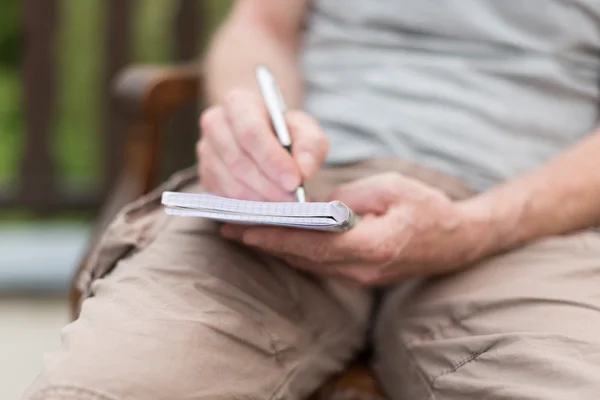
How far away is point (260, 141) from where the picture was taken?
70cm

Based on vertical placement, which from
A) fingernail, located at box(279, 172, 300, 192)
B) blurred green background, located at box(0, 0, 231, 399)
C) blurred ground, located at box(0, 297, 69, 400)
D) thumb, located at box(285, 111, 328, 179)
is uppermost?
thumb, located at box(285, 111, 328, 179)

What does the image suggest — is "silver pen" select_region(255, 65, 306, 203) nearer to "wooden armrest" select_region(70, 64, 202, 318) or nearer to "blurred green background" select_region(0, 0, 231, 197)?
"wooden armrest" select_region(70, 64, 202, 318)

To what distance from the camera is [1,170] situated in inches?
73.5

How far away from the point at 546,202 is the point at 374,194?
0.61 feet

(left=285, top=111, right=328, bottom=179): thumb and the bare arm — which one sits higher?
the bare arm

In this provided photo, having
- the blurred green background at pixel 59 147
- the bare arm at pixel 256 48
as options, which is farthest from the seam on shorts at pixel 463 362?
the blurred green background at pixel 59 147

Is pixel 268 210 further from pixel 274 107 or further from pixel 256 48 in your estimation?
pixel 256 48

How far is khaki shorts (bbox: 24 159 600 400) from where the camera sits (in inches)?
23.3

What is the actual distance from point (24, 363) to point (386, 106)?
912mm

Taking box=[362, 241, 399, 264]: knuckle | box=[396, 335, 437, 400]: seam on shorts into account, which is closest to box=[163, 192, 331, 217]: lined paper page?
box=[362, 241, 399, 264]: knuckle

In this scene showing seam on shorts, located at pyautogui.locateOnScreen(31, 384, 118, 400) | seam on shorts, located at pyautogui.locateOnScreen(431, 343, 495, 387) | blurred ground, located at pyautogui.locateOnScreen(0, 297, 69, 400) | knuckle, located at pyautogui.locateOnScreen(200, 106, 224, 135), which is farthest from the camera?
blurred ground, located at pyautogui.locateOnScreen(0, 297, 69, 400)

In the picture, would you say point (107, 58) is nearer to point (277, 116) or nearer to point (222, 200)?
point (277, 116)

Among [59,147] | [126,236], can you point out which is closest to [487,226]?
[126,236]

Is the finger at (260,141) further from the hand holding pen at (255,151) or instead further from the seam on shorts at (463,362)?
the seam on shorts at (463,362)
